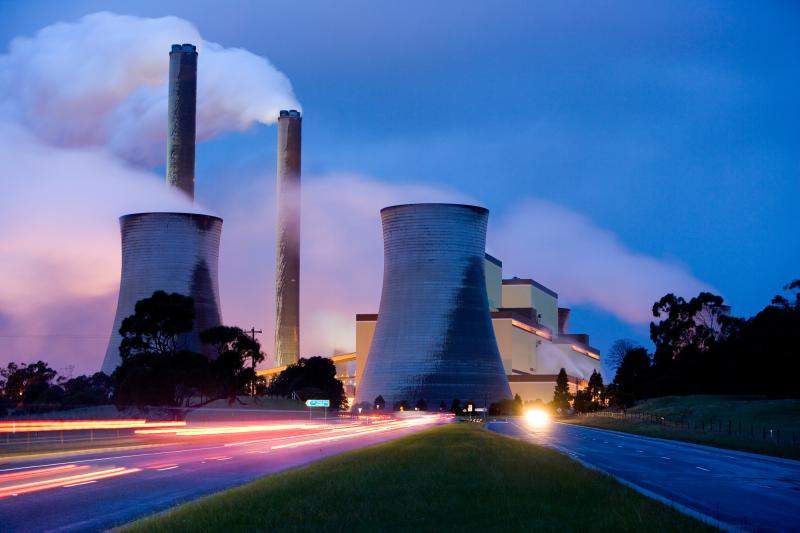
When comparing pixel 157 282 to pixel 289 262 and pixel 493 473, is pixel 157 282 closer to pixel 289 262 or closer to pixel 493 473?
pixel 289 262

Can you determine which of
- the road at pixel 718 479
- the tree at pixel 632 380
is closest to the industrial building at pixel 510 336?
the tree at pixel 632 380

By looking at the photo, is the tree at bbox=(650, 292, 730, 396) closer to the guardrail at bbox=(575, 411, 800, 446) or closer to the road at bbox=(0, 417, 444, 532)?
the guardrail at bbox=(575, 411, 800, 446)

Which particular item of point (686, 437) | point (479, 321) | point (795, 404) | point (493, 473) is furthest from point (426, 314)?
point (493, 473)

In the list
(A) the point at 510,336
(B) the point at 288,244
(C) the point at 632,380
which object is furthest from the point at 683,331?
(B) the point at 288,244

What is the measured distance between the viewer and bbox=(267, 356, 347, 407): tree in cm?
10912

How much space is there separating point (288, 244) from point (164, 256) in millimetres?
44416

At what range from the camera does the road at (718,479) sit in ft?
50.6

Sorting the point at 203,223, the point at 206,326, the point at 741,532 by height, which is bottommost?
the point at 741,532

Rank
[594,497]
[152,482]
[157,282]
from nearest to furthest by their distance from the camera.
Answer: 1. [594,497]
2. [152,482]
3. [157,282]

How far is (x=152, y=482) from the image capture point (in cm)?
1902

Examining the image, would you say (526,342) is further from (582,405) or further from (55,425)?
(55,425)

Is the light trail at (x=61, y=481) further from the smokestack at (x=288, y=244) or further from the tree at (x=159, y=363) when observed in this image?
the smokestack at (x=288, y=244)

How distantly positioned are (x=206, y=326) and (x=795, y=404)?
2153 inches

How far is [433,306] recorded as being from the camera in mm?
93250
